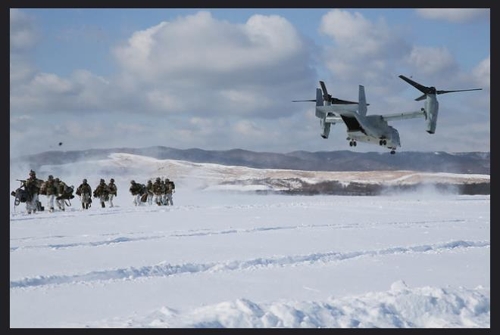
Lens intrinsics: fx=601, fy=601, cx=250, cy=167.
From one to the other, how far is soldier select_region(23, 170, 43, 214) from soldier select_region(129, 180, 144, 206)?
5221mm

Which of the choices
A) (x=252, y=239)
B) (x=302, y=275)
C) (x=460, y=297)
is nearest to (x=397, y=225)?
(x=252, y=239)

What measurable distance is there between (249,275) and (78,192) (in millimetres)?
17507

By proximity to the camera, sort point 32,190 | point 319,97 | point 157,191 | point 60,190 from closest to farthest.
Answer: point 32,190
point 60,190
point 157,191
point 319,97

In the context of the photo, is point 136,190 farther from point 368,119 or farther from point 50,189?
point 368,119

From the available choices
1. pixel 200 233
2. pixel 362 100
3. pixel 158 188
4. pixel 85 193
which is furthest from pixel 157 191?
pixel 200 233

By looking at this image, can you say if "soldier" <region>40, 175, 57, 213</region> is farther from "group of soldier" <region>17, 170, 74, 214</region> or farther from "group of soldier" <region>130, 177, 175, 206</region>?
"group of soldier" <region>130, 177, 175, 206</region>

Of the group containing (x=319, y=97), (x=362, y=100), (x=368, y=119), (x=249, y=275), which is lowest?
(x=249, y=275)

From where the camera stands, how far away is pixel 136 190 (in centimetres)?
2756

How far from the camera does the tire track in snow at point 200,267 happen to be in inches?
346

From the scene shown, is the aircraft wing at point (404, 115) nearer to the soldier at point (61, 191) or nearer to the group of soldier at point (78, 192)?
the group of soldier at point (78, 192)

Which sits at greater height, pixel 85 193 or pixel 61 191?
pixel 61 191

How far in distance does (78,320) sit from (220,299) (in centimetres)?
186

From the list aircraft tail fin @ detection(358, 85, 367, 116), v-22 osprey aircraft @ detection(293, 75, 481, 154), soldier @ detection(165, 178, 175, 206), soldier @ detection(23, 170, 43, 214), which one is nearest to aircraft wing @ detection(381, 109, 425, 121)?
v-22 osprey aircraft @ detection(293, 75, 481, 154)

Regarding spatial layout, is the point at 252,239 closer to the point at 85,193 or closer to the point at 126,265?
the point at 126,265
